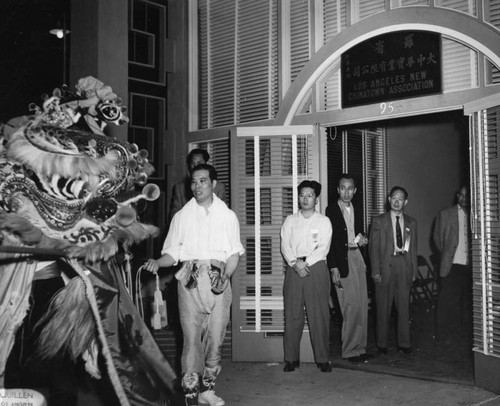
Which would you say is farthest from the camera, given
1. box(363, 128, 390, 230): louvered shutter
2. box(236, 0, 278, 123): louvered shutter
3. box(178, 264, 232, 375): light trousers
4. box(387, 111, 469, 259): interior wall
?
box(387, 111, 469, 259): interior wall

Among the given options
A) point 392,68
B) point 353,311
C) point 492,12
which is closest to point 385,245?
point 353,311

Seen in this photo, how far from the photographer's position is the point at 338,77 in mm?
5918

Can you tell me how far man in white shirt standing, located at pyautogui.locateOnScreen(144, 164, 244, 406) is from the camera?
421 cm

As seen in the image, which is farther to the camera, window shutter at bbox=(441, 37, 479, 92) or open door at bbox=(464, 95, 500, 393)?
window shutter at bbox=(441, 37, 479, 92)

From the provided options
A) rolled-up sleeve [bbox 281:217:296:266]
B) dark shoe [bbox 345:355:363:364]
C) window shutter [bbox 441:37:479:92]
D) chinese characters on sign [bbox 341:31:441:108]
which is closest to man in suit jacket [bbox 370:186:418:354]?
dark shoe [bbox 345:355:363:364]

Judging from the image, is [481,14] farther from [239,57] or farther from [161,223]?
[161,223]

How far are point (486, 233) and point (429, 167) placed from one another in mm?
6089

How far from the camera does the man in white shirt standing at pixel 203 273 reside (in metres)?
4.21

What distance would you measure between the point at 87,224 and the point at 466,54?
11.2 ft

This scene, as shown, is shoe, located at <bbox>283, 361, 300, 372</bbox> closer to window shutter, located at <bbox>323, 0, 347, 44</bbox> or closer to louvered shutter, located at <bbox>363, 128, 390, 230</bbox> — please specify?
window shutter, located at <bbox>323, 0, 347, 44</bbox>

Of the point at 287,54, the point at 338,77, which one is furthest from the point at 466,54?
the point at 287,54

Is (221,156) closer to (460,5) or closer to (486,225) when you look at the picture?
(460,5)

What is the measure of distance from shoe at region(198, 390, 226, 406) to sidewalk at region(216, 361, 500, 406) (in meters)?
0.11

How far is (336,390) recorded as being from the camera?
4.75 meters
